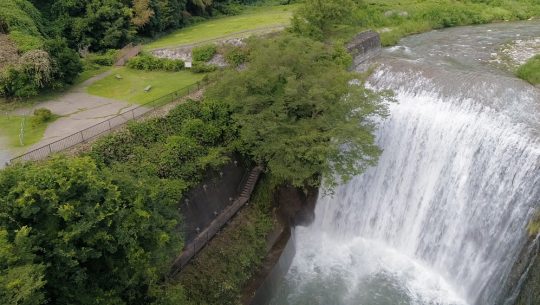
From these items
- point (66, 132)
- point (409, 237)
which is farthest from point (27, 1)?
point (409, 237)

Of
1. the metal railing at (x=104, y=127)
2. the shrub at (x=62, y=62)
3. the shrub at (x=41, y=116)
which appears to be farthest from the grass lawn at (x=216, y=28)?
the shrub at (x=41, y=116)

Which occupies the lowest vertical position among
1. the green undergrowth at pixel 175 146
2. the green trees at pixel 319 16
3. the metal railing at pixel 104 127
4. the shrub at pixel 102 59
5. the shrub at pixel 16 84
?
the green undergrowth at pixel 175 146

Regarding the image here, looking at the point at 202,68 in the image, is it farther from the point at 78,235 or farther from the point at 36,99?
the point at 78,235

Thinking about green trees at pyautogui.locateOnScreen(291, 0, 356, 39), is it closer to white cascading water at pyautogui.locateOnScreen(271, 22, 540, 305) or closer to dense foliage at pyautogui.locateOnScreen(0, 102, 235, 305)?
white cascading water at pyautogui.locateOnScreen(271, 22, 540, 305)

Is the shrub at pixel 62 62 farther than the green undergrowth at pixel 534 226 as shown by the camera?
Yes

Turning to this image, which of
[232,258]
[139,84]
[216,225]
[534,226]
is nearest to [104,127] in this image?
[139,84]

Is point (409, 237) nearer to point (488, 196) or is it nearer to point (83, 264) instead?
point (488, 196)

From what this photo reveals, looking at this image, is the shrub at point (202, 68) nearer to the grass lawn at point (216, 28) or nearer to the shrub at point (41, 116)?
the grass lawn at point (216, 28)
